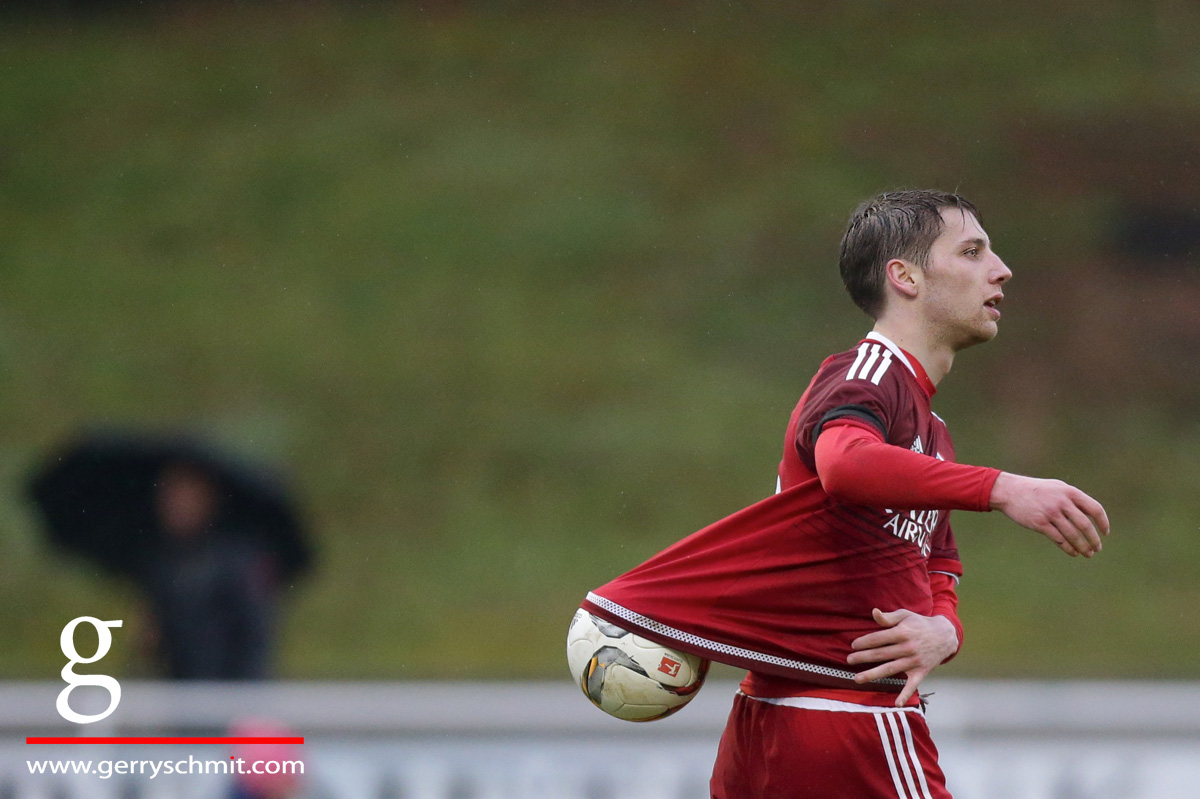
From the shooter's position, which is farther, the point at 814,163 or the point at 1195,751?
the point at 814,163

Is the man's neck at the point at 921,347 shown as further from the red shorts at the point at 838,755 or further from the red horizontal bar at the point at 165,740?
the red horizontal bar at the point at 165,740

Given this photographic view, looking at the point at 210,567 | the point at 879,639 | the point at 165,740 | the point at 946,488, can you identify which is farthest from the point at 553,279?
the point at 946,488

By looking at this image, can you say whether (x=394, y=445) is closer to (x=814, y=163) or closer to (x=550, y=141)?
(x=550, y=141)

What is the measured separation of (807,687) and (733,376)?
14.0 m

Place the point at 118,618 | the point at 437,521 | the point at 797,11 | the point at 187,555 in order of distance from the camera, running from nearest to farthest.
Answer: the point at 187,555 → the point at 118,618 → the point at 437,521 → the point at 797,11

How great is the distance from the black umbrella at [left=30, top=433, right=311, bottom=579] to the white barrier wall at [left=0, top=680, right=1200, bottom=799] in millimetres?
2066

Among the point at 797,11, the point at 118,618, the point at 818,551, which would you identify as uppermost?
the point at 797,11

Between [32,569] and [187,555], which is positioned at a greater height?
[187,555]

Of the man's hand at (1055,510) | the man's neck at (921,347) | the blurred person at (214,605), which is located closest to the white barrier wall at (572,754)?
the blurred person at (214,605)

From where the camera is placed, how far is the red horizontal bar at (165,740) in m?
4.61

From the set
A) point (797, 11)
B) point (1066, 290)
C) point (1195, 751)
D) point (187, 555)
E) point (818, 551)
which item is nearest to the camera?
point (818, 551)

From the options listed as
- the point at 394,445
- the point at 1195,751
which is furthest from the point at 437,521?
the point at 1195,751

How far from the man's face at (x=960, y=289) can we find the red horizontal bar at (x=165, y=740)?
2882 millimetres

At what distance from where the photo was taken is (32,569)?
14484mm
